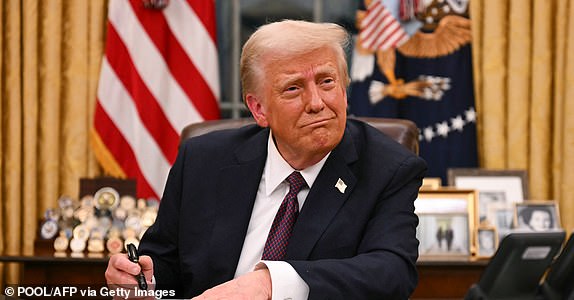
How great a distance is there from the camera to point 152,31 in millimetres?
4988

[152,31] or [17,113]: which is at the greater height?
[152,31]

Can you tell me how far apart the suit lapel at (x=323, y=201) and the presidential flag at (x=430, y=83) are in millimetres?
2446

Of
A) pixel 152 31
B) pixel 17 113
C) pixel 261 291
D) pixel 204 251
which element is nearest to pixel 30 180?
pixel 17 113

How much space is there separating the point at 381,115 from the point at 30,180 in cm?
199

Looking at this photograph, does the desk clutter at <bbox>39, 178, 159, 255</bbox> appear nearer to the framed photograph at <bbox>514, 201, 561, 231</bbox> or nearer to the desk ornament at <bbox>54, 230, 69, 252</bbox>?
the desk ornament at <bbox>54, 230, 69, 252</bbox>

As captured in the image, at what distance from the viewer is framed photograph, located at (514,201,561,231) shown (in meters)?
4.43

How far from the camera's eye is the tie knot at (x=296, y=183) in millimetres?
2477

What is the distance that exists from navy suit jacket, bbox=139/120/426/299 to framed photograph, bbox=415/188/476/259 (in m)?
1.67

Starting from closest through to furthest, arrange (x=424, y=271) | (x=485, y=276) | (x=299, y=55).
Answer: (x=299, y=55)
(x=485, y=276)
(x=424, y=271)

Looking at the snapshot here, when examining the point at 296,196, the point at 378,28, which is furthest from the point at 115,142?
the point at 296,196

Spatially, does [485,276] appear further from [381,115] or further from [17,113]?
[17,113]

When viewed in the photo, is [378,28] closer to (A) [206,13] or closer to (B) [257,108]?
(A) [206,13]

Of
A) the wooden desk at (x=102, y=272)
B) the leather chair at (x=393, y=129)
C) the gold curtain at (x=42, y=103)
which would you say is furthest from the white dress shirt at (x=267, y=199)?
the gold curtain at (x=42, y=103)

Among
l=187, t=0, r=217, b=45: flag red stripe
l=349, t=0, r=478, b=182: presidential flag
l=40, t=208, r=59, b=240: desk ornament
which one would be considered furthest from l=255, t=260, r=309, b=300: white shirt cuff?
l=187, t=0, r=217, b=45: flag red stripe
